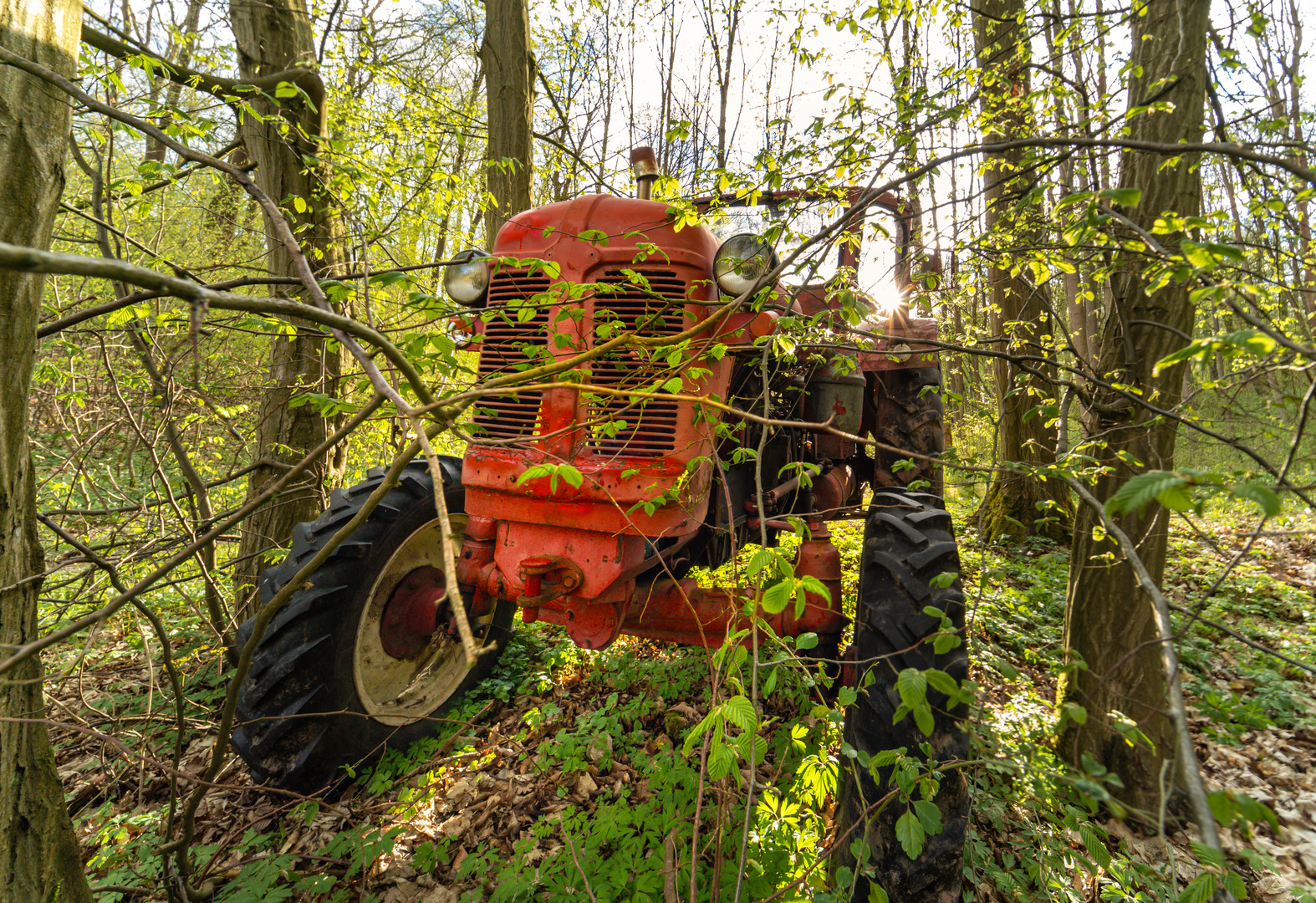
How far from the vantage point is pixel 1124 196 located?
1.11 metres

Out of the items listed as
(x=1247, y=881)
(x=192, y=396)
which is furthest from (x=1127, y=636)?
(x=192, y=396)

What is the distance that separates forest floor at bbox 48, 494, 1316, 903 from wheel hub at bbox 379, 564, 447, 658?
442 millimetres

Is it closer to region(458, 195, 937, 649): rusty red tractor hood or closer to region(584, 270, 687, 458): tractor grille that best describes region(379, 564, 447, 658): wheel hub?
region(458, 195, 937, 649): rusty red tractor hood

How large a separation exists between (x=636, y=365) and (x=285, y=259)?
9.18ft

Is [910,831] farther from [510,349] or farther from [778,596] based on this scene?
[510,349]

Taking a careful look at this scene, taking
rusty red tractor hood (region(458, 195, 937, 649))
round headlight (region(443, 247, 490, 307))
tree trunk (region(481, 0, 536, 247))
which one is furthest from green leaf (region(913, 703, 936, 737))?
tree trunk (region(481, 0, 536, 247))

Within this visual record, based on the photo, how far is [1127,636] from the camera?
2314 mm

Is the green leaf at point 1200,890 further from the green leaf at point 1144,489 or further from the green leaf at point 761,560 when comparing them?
the green leaf at point 761,560

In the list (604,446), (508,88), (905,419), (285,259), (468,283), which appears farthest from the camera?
(508,88)

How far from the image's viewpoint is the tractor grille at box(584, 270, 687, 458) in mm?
1975

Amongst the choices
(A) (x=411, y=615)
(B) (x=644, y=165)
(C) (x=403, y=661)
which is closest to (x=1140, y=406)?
(B) (x=644, y=165)

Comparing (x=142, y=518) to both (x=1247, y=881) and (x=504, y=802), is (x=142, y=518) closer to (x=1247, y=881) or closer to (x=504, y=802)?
(x=504, y=802)

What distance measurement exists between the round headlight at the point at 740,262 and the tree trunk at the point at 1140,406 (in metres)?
1.24

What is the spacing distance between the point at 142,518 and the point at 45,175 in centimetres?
282
